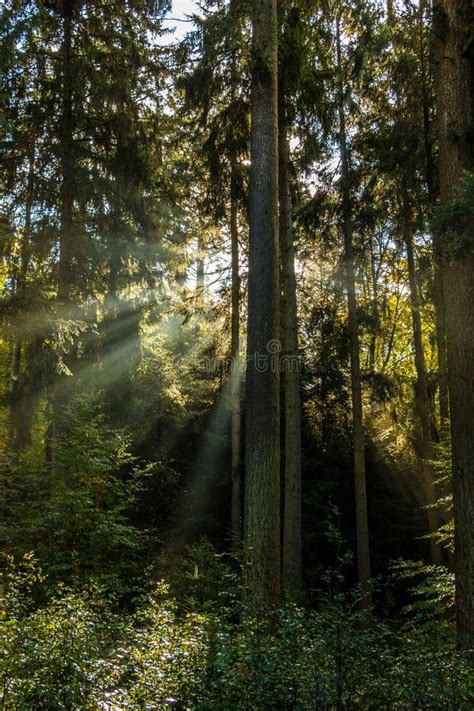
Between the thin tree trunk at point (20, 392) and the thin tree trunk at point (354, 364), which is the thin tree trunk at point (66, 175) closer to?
the thin tree trunk at point (20, 392)

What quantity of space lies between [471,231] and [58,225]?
9212mm

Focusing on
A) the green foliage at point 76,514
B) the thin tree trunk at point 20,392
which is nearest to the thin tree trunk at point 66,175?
the thin tree trunk at point 20,392

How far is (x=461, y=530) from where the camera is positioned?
6164 mm

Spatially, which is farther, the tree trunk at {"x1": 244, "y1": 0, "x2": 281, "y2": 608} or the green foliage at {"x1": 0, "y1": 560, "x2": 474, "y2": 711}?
the tree trunk at {"x1": 244, "y1": 0, "x2": 281, "y2": 608}

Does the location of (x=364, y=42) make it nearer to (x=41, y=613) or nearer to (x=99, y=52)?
(x=99, y=52)

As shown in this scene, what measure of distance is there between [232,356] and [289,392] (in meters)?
3.56

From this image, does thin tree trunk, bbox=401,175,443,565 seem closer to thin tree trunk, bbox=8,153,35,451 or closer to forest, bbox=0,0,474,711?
forest, bbox=0,0,474,711

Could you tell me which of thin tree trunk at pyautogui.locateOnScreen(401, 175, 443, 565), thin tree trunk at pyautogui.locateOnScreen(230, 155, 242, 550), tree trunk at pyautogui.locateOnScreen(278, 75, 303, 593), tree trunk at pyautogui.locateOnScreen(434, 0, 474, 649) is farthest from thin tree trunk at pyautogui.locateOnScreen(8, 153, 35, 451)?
thin tree trunk at pyautogui.locateOnScreen(401, 175, 443, 565)

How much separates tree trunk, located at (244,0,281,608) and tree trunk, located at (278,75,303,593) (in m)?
2.36

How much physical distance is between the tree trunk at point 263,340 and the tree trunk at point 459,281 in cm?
209

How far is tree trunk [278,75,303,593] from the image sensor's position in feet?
32.0

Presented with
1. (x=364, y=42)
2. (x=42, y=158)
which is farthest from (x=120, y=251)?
(x=364, y=42)

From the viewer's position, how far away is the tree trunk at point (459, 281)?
6062mm

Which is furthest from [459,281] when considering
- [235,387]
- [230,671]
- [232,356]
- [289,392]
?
[232,356]
